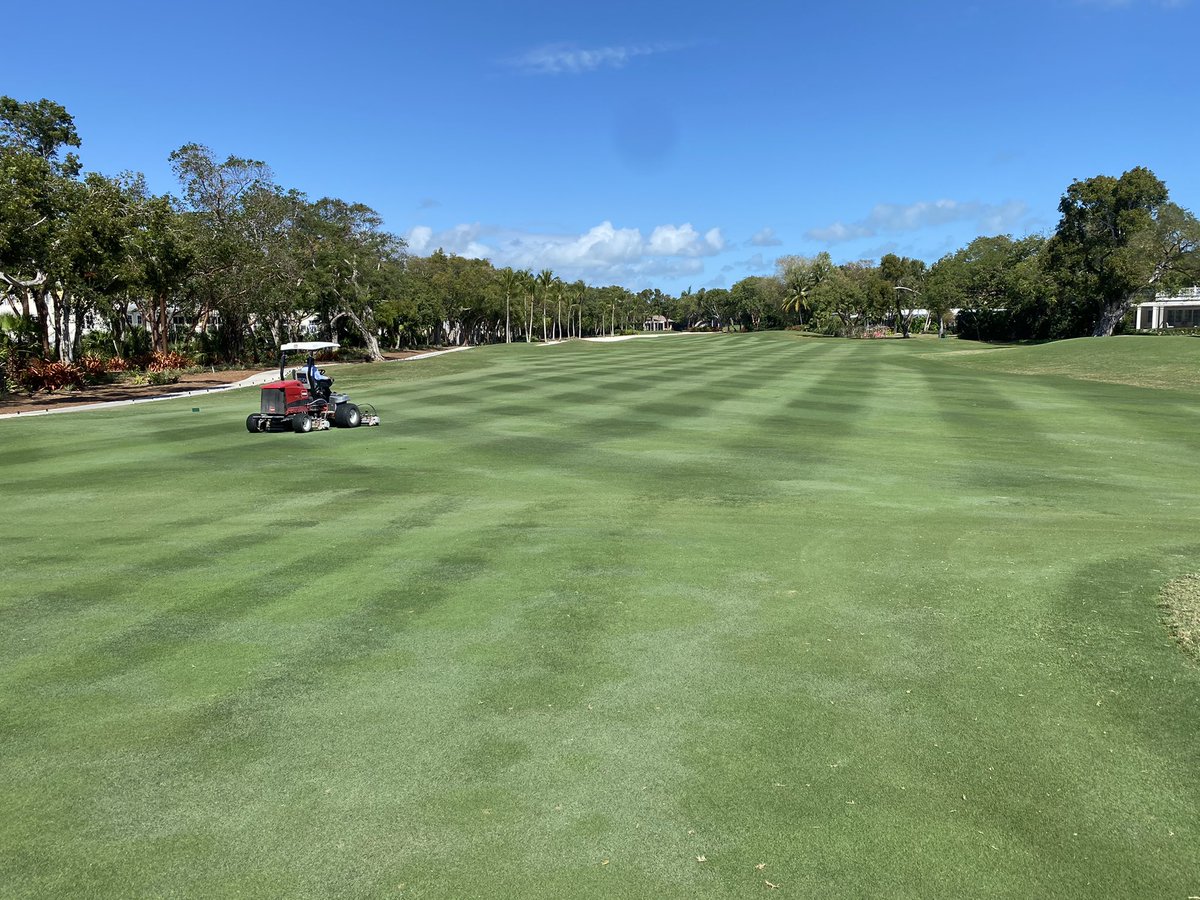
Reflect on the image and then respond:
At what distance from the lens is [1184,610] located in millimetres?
7902

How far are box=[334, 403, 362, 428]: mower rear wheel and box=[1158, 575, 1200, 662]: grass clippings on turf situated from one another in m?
19.1

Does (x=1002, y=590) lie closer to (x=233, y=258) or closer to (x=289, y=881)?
(x=289, y=881)

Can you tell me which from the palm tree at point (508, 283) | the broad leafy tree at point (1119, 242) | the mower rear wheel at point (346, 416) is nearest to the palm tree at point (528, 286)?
the palm tree at point (508, 283)

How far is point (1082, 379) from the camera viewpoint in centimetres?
4234

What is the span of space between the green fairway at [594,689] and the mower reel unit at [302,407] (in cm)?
560

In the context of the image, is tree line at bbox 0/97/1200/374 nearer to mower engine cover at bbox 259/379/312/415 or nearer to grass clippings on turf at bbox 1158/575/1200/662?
mower engine cover at bbox 259/379/312/415

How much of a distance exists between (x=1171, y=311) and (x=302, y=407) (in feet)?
351

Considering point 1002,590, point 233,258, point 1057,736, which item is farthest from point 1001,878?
point 233,258

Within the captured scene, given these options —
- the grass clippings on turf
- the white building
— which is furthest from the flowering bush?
the white building

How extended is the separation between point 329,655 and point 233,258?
49699 mm

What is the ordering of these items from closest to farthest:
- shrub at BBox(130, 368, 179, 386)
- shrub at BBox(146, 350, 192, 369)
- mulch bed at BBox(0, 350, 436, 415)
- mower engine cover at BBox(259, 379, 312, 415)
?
mower engine cover at BBox(259, 379, 312, 415) < mulch bed at BBox(0, 350, 436, 415) < shrub at BBox(130, 368, 179, 386) < shrub at BBox(146, 350, 192, 369)

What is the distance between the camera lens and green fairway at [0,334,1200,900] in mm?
4555

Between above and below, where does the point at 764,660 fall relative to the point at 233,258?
below

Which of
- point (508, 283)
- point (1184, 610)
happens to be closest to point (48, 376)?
point (1184, 610)
